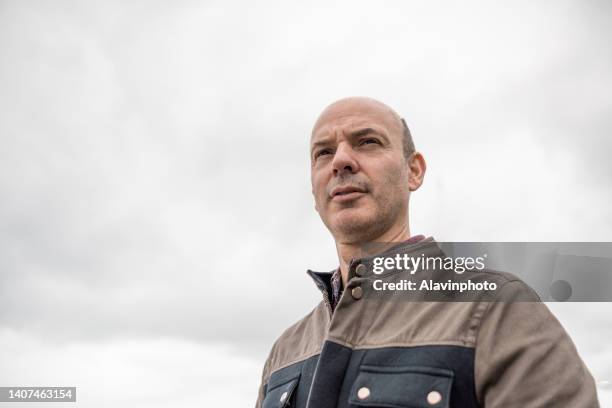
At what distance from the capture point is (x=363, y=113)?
4969mm

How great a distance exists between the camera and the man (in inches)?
131

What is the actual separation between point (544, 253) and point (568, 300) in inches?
20.1

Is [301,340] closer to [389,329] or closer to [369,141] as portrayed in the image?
[389,329]

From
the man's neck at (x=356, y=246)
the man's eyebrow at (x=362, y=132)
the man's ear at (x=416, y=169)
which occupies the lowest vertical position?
the man's neck at (x=356, y=246)

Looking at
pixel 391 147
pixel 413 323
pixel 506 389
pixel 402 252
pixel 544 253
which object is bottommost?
pixel 506 389

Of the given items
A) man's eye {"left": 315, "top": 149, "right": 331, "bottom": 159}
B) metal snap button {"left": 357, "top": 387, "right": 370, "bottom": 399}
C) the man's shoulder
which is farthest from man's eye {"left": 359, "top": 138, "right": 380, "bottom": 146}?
metal snap button {"left": 357, "top": 387, "right": 370, "bottom": 399}

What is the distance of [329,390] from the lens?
3777 mm

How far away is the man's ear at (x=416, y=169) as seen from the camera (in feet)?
17.0

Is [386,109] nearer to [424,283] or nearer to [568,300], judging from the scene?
[424,283]

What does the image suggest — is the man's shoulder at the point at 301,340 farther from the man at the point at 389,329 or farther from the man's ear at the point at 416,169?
the man's ear at the point at 416,169

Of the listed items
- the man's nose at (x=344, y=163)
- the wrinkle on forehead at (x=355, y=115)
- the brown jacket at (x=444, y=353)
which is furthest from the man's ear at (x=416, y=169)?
the brown jacket at (x=444, y=353)

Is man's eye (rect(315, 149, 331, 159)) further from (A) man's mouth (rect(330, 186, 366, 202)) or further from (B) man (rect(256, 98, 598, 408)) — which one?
(A) man's mouth (rect(330, 186, 366, 202))

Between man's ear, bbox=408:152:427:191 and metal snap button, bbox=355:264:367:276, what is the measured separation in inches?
44.0

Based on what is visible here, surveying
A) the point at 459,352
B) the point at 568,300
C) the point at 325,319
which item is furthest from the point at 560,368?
the point at 568,300
